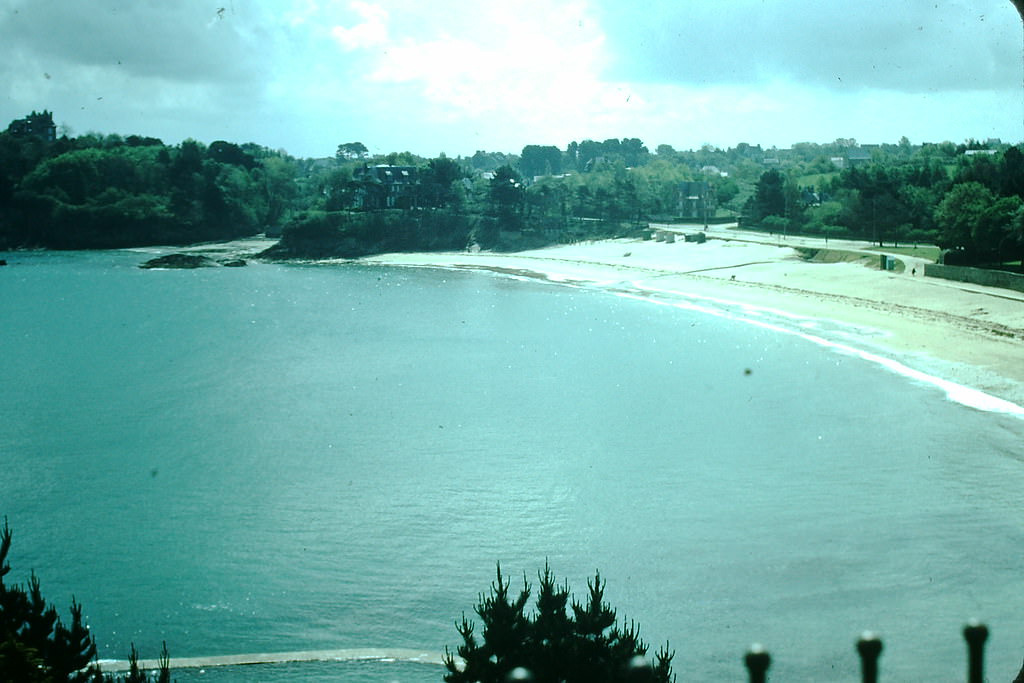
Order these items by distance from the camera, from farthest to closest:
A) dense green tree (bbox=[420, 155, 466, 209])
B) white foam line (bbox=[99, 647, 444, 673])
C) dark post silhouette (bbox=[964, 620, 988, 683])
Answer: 1. dense green tree (bbox=[420, 155, 466, 209])
2. white foam line (bbox=[99, 647, 444, 673])
3. dark post silhouette (bbox=[964, 620, 988, 683])

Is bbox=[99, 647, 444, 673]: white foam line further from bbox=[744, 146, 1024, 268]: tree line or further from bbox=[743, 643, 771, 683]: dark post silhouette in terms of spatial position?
bbox=[744, 146, 1024, 268]: tree line

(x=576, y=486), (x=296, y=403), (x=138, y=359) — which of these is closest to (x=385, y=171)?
(x=138, y=359)

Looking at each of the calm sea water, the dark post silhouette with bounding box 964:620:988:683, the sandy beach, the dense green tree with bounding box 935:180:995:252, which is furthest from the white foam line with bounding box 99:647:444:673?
the dense green tree with bounding box 935:180:995:252

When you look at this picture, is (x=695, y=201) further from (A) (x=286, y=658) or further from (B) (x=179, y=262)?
(A) (x=286, y=658)

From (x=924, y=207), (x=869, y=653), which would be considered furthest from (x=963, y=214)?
(x=869, y=653)

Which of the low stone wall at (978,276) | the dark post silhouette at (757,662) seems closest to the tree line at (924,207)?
the low stone wall at (978,276)

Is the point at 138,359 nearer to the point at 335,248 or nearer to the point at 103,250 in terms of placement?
the point at 335,248

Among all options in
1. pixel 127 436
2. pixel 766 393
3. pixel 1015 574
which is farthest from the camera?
pixel 766 393
